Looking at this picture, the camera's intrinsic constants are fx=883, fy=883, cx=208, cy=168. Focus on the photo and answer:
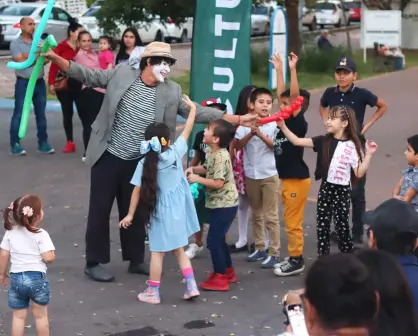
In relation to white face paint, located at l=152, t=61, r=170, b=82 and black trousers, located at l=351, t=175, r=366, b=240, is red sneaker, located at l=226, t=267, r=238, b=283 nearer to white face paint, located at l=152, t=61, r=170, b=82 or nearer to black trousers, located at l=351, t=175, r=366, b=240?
black trousers, located at l=351, t=175, r=366, b=240

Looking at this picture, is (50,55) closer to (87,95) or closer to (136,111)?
(136,111)

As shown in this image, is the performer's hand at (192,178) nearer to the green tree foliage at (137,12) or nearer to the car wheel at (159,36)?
the green tree foliage at (137,12)

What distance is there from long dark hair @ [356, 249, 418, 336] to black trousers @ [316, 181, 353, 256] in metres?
3.65

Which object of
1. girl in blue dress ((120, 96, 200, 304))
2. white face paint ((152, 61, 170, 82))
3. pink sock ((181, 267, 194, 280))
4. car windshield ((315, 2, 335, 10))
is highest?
car windshield ((315, 2, 335, 10))

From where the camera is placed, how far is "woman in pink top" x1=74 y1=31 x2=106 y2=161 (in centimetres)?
1048

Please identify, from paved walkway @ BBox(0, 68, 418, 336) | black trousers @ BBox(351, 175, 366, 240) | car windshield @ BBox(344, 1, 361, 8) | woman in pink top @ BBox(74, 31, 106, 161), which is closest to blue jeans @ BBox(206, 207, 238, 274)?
paved walkway @ BBox(0, 68, 418, 336)

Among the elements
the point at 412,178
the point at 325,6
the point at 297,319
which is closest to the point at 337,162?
the point at 412,178

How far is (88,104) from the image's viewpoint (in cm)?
1052

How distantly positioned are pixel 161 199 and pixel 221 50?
201cm

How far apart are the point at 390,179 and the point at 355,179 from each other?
380 centimetres

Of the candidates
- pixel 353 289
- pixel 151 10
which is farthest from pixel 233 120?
pixel 151 10

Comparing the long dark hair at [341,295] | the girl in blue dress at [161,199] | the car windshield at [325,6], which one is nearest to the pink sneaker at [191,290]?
the girl in blue dress at [161,199]

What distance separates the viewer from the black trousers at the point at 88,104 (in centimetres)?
1046

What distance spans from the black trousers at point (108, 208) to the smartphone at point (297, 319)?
3654mm
